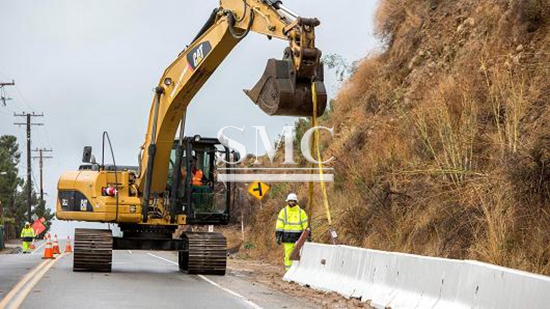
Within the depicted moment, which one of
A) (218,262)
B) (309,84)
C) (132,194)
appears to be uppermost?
(309,84)

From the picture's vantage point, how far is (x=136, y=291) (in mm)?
16141

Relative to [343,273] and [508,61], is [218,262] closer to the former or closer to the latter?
[343,273]

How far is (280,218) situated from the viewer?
67.7 ft

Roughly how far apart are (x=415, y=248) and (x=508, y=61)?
4676 millimetres

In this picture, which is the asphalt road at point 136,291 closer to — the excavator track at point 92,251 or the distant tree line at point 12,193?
the excavator track at point 92,251

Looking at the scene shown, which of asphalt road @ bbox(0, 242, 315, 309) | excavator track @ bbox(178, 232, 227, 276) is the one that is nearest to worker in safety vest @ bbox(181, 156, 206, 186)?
excavator track @ bbox(178, 232, 227, 276)

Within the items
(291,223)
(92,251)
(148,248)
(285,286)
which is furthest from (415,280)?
(148,248)

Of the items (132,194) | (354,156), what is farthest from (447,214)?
(354,156)

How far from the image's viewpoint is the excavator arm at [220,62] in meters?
15.1

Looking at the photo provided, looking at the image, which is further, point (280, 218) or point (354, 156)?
point (354, 156)

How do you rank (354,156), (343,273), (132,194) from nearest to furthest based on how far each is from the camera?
(343,273)
(132,194)
(354,156)

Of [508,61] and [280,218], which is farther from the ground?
[508,61]

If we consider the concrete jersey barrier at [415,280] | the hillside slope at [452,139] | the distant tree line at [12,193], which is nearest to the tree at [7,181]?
the distant tree line at [12,193]

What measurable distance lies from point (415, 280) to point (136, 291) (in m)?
5.42
